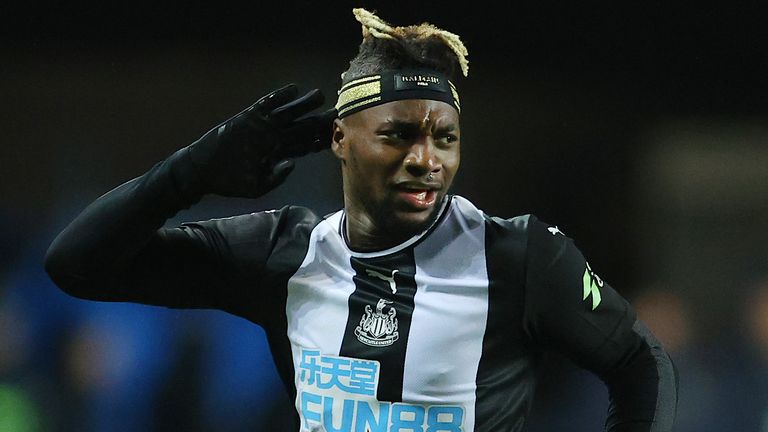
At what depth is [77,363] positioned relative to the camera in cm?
291

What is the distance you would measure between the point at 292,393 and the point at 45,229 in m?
1.75

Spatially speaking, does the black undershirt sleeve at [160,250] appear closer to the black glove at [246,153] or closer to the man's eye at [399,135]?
the black glove at [246,153]

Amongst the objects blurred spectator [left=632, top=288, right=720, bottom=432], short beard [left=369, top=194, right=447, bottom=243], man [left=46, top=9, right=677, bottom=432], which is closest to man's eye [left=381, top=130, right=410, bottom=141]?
man [left=46, top=9, right=677, bottom=432]

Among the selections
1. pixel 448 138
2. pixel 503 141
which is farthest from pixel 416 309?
pixel 503 141

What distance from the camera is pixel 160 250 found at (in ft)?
5.03

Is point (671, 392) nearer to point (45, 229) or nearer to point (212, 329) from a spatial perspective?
point (212, 329)

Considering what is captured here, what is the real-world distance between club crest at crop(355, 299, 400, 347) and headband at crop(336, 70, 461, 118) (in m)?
0.31

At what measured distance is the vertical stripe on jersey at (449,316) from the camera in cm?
143

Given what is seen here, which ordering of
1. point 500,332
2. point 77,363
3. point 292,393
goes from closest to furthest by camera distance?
point 500,332, point 292,393, point 77,363

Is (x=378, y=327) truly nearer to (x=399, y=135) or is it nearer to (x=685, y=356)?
(x=399, y=135)

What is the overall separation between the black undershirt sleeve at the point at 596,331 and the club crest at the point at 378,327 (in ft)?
0.66

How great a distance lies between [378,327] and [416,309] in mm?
63

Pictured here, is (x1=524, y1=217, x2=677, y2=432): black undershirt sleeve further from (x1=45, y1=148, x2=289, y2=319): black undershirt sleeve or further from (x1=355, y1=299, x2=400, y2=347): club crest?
(x1=45, y1=148, x2=289, y2=319): black undershirt sleeve

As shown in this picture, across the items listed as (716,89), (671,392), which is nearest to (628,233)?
(716,89)
